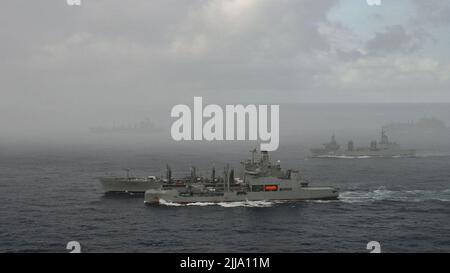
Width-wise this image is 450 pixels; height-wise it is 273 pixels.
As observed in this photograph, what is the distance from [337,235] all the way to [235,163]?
257 ft

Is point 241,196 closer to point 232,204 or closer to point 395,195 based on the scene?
point 232,204

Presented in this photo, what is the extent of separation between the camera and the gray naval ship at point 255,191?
6862 centimetres

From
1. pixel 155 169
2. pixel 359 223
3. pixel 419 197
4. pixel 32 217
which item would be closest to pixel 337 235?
pixel 359 223

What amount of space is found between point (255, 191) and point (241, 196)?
8.42 ft

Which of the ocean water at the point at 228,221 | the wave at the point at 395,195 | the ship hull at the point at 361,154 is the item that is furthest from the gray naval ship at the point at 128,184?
the ship hull at the point at 361,154

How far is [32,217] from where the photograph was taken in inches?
2276

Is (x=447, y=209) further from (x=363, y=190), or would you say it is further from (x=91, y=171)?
(x=91, y=171)

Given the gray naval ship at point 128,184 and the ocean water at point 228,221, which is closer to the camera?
the ocean water at point 228,221

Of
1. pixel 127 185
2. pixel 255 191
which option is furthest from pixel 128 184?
pixel 255 191

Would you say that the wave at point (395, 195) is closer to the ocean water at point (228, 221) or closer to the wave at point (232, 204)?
the ocean water at point (228, 221)

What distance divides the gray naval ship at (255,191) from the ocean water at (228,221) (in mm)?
1804

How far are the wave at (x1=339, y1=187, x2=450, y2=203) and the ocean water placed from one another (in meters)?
0.16

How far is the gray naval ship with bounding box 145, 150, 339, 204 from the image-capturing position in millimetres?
68625

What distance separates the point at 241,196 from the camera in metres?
69.2
